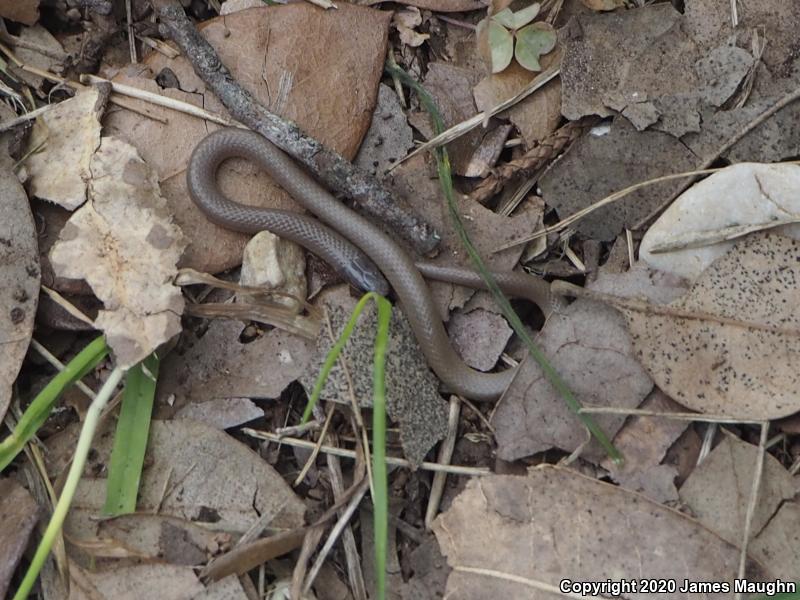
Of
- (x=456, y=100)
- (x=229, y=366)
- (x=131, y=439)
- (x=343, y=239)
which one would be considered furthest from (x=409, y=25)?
(x=131, y=439)

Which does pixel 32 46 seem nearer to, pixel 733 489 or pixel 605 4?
pixel 605 4

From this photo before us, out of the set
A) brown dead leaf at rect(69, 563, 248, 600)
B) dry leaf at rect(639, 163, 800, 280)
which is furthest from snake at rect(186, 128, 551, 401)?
brown dead leaf at rect(69, 563, 248, 600)

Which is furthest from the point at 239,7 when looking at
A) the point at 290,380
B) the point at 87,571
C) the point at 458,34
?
the point at 87,571

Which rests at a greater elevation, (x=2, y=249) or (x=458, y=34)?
(x=458, y=34)

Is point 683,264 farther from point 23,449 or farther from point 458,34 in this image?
point 23,449

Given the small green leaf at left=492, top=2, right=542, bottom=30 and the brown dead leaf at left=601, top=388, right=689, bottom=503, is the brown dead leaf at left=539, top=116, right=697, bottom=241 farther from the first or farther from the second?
the brown dead leaf at left=601, top=388, right=689, bottom=503
